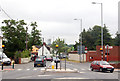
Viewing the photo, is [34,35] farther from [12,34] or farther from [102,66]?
[102,66]

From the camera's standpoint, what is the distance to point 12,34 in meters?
71.6

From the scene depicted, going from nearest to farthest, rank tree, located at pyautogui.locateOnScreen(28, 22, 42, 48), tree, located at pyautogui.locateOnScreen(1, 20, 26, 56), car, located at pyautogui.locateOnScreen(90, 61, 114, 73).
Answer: car, located at pyautogui.locateOnScreen(90, 61, 114, 73) → tree, located at pyautogui.locateOnScreen(1, 20, 26, 56) → tree, located at pyautogui.locateOnScreen(28, 22, 42, 48)

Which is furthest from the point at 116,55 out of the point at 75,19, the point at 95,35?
the point at 95,35

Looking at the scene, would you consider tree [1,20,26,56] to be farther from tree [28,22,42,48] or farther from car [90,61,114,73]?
car [90,61,114,73]

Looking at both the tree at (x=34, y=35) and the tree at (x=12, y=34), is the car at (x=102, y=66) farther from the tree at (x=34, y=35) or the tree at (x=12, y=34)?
the tree at (x=34, y=35)

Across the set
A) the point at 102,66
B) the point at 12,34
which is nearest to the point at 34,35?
the point at 12,34

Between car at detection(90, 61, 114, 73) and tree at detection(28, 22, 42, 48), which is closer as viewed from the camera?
car at detection(90, 61, 114, 73)

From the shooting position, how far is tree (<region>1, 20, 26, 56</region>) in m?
65.8

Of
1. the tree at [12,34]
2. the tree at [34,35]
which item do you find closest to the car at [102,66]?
the tree at [12,34]

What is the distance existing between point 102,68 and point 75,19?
1221 inches

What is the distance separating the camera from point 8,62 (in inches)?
1839

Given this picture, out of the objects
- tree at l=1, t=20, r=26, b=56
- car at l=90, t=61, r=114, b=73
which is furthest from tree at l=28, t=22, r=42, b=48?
car at l=90, t=61, r=114, b=73

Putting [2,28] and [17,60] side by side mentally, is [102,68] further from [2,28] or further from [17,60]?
[2,28]

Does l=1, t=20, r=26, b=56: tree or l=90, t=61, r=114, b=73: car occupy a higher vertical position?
l=1, t=20, r=26, b=56: tree
